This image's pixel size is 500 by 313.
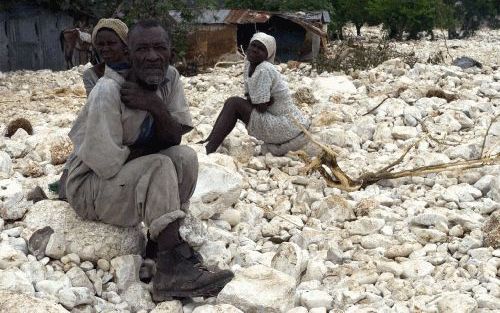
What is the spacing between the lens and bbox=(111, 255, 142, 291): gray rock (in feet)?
9.56

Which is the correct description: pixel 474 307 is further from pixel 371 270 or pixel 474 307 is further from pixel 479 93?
pixel 479 93

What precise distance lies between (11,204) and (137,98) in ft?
3.97

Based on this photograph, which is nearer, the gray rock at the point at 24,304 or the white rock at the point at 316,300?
the gray rock at the point at 24,304

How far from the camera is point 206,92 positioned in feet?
29.1

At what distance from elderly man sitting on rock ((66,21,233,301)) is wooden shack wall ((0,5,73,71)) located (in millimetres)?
12609

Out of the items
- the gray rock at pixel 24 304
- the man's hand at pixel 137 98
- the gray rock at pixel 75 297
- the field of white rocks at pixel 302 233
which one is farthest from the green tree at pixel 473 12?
the gray rock at pixel 24 304

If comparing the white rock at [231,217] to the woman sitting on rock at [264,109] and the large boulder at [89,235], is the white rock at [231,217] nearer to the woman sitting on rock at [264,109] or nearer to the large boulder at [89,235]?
the large boulder at [89,235]

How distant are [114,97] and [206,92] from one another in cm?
626

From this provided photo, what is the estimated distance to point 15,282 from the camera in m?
2.62

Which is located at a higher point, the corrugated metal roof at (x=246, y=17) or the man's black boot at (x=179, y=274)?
the corrugated metal roof at (x=246, y=17)

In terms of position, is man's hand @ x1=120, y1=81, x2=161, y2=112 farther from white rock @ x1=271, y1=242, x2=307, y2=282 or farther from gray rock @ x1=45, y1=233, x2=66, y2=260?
white rock @ x1=271, y1=242, x2=307, y2=282

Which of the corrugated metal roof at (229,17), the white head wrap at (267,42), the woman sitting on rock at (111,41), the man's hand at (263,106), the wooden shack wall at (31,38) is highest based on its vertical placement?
the woman sitting on rock at (111,41)

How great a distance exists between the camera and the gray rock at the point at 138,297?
2.78m

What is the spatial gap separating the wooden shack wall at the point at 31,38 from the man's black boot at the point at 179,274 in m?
12.8
